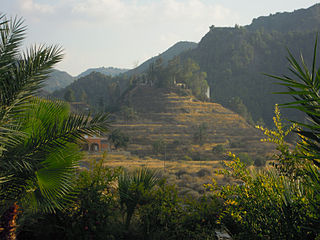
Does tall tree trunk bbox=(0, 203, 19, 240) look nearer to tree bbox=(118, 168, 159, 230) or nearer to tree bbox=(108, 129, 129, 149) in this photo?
tree bbox=(118, 168, 159, 230)

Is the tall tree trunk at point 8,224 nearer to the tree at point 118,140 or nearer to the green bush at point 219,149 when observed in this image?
the tree at point 118,140

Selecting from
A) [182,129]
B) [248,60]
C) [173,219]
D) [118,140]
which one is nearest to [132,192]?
[173,219]

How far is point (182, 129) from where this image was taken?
2221 inches

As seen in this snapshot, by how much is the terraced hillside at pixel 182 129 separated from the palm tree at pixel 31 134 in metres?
40.2

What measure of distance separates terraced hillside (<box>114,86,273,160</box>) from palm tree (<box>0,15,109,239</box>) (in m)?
40.2

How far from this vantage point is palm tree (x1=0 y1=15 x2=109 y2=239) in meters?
3.06

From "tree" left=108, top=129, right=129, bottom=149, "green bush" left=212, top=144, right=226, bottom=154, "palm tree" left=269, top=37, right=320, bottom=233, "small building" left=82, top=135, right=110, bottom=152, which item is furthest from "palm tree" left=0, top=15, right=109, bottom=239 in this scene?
"green bush" left=212, top=144, right=226, bottom=154

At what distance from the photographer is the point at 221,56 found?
12269 centimetres

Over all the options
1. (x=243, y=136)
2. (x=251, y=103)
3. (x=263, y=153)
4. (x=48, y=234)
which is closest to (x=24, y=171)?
(x=48, y=234)

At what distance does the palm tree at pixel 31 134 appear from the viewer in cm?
306

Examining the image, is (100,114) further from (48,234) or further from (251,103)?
(251,103)

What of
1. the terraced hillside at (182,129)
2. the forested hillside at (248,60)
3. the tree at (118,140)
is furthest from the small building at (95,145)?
the forested hillside at (248,60)

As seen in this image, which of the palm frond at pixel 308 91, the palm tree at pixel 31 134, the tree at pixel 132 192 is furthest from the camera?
the tree at pixel 132 192

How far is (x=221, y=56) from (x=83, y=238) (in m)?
125
